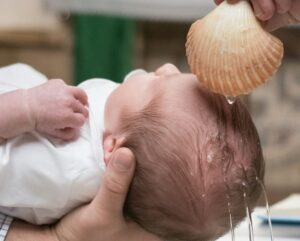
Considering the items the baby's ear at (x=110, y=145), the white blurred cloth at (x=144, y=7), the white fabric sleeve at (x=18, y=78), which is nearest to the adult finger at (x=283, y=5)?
the baby's ear at (x=110, y=145)

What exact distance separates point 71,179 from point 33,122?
0.26 ft

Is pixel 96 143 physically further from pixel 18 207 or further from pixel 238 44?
pixel 238 44

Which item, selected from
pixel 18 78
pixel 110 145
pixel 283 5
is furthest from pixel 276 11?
pixel 18 78

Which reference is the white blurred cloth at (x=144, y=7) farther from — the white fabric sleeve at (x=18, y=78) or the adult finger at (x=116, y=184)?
the adult finger at (x=116, y=184)

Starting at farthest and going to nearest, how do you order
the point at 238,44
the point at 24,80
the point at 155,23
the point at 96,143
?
the point at 155,23 < the point at 24,80 < the point at 96,143 < the point at 238,44

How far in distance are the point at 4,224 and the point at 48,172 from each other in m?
0.10

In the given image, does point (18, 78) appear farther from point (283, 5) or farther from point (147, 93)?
point (283, 5)

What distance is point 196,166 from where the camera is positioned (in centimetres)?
78

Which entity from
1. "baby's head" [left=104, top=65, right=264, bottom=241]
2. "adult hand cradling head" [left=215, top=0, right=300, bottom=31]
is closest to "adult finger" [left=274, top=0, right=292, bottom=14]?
"adult hand cradling head" [left=215, top=0, right=300, bottom=31]

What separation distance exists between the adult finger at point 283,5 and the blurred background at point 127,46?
142 cm

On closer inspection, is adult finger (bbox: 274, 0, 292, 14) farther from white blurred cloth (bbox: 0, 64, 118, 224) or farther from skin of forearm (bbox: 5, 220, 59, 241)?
skin of forearm (bbox: 5, 220, 59, 241)

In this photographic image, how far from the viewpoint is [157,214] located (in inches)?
31.2

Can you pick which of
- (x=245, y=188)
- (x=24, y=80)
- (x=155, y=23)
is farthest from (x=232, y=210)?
(x=155, y=23)

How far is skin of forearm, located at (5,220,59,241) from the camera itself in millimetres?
887
